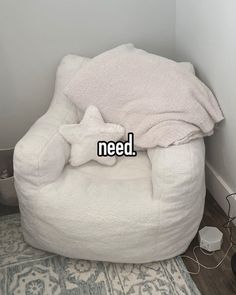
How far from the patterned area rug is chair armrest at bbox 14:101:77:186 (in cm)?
43

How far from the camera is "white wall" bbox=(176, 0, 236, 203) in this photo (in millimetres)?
1575

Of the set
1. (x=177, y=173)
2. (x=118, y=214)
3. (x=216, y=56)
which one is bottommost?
(x=118, y=214)

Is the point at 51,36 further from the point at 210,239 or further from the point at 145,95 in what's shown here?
the point at 210,239

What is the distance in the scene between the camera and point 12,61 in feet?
6.56

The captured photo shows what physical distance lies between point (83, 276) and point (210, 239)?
64 centimetres

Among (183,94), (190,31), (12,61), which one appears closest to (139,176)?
(183,94)

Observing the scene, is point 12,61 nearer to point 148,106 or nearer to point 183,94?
point 148,106

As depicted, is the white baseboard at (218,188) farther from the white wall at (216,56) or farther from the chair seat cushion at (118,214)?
the chair seat cushion at (118,214)

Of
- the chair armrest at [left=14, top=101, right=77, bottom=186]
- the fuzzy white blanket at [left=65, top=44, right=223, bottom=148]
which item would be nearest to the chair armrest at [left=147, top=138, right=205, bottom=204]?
the fuzzy white blanket at [left=65, top=44, right=223, bottom=148]

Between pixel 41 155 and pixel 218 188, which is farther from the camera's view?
pixel 218 188

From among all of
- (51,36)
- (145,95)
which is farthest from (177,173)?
(51,36)

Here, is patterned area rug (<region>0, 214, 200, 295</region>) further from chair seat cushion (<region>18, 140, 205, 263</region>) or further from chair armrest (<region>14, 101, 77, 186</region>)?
chair armrest (<region>14, 101, 77, 186</region>)

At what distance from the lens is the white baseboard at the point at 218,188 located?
6.01ft

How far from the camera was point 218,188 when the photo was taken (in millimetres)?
1934
